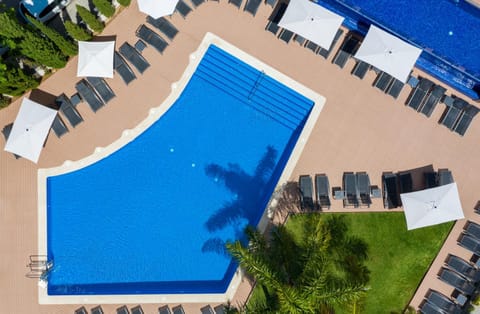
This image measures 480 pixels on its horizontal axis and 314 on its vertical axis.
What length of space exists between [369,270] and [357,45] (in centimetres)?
964

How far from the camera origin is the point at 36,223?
17188mm

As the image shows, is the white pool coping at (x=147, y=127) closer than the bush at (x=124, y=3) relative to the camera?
No

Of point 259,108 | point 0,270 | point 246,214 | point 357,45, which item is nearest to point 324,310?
point 246,214

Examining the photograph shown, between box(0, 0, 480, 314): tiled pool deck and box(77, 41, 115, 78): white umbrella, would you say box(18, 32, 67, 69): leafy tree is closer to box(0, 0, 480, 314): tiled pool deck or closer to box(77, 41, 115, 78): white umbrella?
box(77, 41, 115, 78): white umbrella

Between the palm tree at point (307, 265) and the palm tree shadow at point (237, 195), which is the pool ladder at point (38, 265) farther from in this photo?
the palm tree at point (307, 265)

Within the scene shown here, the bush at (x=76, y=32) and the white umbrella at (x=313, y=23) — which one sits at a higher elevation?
the white umbrella at (x=313, y=23)

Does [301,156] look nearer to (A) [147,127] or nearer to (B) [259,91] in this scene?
(B) [259,91]

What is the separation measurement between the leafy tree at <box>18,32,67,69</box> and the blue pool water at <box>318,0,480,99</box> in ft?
37.4

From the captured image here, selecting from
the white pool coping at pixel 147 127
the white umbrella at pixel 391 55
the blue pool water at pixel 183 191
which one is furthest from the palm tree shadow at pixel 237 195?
the white umbrella at pixel 391 55

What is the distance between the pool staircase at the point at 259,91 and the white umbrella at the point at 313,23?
230 cm

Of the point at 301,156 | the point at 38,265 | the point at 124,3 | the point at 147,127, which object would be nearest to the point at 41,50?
the point at 124,3

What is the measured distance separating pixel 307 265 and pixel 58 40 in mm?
12989

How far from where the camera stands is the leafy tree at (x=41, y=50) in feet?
48.5

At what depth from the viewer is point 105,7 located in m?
15.6
